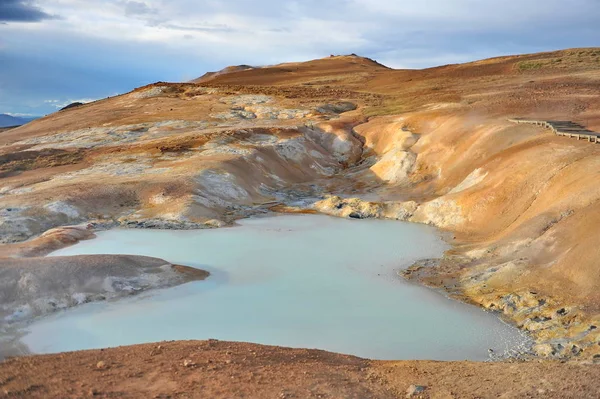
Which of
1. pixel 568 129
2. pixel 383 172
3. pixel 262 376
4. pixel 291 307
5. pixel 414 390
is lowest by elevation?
pixel 291 307

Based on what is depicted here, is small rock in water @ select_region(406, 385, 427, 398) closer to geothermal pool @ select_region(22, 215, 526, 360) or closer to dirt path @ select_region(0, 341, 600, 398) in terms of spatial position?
dirt path @ select_region(0, 341, 600, 398)

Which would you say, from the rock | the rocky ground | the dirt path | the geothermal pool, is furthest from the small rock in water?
the rock

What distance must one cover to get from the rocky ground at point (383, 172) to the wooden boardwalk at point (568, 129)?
834 mm

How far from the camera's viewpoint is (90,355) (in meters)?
15.3

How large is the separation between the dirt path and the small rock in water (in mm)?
88

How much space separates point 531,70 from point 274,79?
128ft

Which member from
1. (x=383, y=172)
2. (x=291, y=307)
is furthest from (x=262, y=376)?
(x=383, y=172)

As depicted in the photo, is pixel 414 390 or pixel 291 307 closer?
pixel 414 390

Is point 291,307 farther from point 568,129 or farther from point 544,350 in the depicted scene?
point 568,129

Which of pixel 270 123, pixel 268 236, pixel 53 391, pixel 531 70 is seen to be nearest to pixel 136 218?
pixel 268 236

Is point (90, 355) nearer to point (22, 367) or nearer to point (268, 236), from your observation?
point (22, 367)

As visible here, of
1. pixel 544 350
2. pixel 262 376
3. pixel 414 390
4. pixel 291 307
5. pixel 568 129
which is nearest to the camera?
pixel 414 390

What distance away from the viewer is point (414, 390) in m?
13.1

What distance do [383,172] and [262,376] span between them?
107 ft
